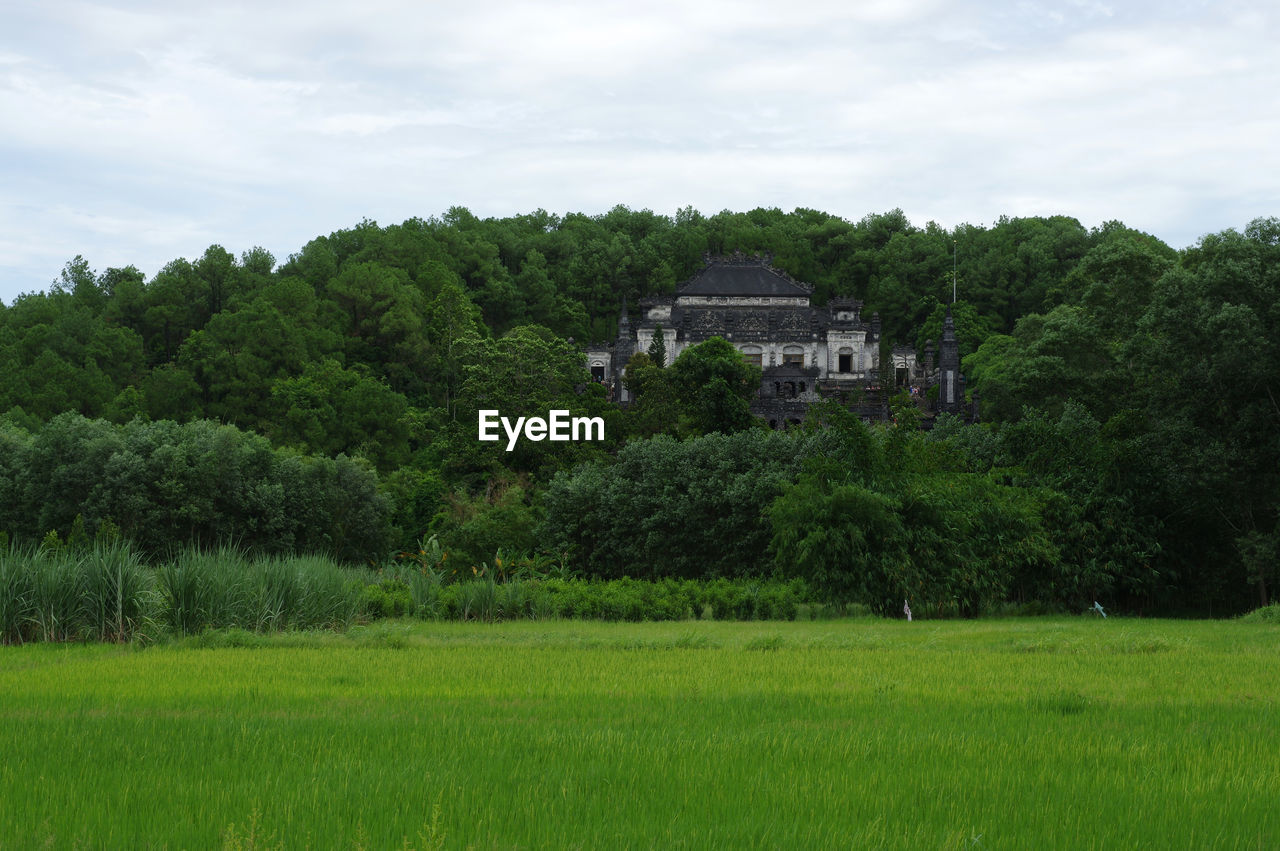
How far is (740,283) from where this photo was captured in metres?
72.6

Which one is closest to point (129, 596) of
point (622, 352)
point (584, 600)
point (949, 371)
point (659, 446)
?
point (584, 600)

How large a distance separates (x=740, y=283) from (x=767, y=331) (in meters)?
4.18

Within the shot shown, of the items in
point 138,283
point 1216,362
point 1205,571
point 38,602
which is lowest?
point 1205,571

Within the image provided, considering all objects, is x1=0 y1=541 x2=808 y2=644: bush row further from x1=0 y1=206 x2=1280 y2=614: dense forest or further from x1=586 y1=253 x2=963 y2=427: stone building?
x1=586 y1=253 x2=963 y2=427: stone building

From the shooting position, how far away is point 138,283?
6488 cm

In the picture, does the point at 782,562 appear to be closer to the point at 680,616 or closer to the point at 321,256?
the point at 680,616

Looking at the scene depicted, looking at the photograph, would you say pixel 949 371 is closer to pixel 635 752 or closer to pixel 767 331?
pixel 767 331

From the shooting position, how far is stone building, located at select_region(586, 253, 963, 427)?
212 ft

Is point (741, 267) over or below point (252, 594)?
over

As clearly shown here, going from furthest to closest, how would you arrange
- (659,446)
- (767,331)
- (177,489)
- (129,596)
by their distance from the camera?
(767,331)
(177,489)
(659,446)
(129,596)

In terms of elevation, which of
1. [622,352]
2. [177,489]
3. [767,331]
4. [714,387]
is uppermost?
[767,331]

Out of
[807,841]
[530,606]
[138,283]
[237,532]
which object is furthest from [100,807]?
[138,283]

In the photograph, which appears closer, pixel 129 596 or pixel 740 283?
pixel 129 596

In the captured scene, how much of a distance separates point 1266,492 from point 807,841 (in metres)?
23.7
